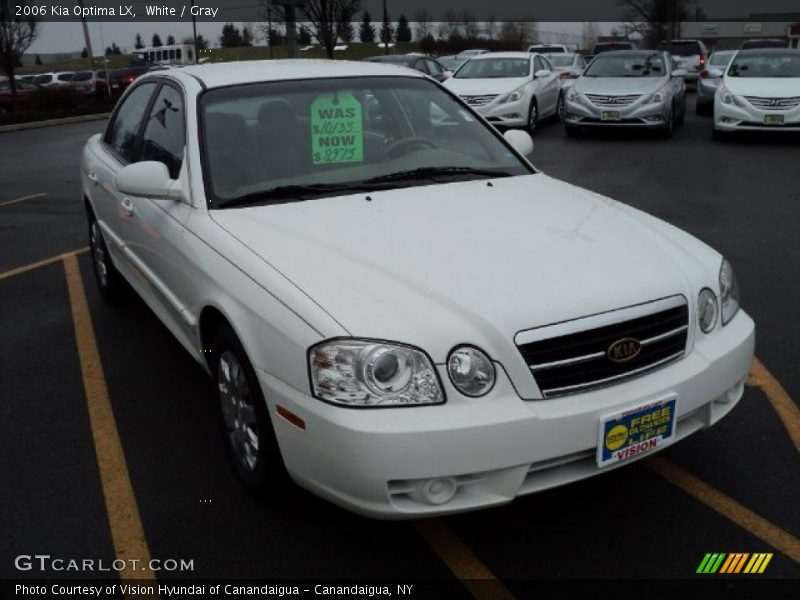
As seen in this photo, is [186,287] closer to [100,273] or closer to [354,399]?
[354,399]

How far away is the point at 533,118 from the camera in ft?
51.0

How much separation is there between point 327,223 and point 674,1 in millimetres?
57117

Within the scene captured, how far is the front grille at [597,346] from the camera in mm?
2652

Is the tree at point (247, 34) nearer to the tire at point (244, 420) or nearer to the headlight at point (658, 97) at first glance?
the headlight at point (658, 97)

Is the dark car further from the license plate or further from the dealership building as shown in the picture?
the dealership building

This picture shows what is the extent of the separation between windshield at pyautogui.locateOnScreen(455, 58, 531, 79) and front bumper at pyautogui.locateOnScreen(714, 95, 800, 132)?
387cm

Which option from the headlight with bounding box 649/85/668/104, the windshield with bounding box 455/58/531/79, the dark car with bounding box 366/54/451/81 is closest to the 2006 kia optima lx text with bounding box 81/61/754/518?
the headlight with bounding box 649/85/668/104

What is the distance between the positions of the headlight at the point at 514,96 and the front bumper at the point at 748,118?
11.0 feet

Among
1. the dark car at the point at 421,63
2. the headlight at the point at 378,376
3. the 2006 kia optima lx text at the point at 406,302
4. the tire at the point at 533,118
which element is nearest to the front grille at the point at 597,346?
the 2006 kia optima lx text at the point at 406,302

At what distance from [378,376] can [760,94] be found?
468 inches

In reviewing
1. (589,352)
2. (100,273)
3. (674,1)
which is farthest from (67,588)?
(674,1)

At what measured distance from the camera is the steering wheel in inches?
160

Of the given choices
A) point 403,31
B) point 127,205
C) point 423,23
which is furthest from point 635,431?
point 403,31

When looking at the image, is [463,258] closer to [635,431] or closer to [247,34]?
[635,431]
